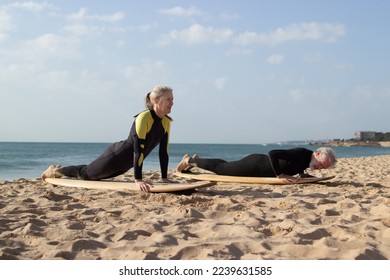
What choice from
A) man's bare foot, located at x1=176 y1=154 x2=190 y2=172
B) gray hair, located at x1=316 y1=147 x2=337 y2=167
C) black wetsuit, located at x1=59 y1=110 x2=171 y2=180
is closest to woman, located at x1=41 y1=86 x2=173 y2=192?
black wetsuit, located at x1=59 y1=110 x2=171 y2=180

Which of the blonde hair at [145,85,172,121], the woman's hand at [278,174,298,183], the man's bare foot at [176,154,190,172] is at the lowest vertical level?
the woman's hand at [278,174,298,183]

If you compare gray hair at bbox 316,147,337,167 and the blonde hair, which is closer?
the blonde hair

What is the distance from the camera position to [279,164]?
6324mm

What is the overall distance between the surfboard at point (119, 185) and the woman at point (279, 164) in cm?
138

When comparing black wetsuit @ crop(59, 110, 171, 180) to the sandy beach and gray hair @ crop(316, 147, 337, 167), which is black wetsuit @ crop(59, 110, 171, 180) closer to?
the sandy beach

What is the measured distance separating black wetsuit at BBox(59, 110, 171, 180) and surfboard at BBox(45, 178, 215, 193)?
198mm

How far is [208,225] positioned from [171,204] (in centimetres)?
119

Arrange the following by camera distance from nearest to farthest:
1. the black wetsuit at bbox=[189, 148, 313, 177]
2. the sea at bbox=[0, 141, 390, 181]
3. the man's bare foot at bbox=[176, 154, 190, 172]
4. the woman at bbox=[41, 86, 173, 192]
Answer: the woman at bbox=[41, 86, 173, 192]
the black wetsuit at bbox=[189, 148, 313, 177]
the man's bare foot at bbox=[176, 154, 190, 172]
the sea at bbox=[0, 141, 390, 181]

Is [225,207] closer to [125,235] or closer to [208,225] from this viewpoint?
[208,225]

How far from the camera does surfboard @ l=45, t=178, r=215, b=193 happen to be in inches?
205

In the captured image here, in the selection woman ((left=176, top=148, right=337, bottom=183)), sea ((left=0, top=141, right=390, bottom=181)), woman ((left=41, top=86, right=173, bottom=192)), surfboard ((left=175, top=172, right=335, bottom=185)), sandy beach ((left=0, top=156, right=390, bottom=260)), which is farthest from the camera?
sea ((left=0, top=141, right=390, bottom=181))

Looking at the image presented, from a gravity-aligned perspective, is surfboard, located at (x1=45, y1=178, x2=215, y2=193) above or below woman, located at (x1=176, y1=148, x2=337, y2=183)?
below

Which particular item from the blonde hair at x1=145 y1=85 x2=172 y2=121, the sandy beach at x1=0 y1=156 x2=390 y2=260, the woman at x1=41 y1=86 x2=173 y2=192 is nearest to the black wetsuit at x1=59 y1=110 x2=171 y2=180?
the woman at x1=41 y1=86 x2=173 y2=192
